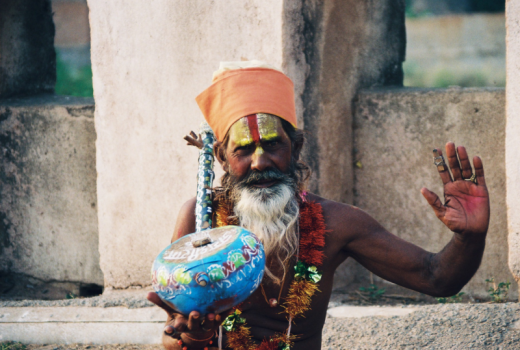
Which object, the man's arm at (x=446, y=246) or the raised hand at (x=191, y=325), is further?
the man's arm at (x=446, y=246)

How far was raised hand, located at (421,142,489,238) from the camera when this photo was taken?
2350mm

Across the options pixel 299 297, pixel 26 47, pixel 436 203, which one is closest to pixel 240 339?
pixel 299 297

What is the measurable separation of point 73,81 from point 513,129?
609 inches

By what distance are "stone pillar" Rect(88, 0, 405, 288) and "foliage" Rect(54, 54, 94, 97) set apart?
1029 centimetres

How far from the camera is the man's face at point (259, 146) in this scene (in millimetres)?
2744

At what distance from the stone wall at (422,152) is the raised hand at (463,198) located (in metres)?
2.16

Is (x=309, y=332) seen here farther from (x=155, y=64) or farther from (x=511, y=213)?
(x=155, y=64)

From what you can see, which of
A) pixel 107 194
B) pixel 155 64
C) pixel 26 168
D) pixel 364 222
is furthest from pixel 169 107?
pixel 364 222

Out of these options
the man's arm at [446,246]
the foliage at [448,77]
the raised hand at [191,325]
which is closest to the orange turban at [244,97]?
the man's arm at [446,246]

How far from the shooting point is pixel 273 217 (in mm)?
2787

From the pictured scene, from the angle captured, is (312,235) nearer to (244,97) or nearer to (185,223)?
(185,223)

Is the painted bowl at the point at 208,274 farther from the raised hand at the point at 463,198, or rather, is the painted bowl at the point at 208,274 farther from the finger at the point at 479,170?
the finger at the point at 479,170

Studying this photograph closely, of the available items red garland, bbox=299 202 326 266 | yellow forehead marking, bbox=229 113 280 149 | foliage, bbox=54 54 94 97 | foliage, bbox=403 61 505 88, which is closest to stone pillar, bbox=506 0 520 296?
red garland, bbox=299 202 326 266

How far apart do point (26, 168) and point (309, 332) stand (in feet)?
11.1
